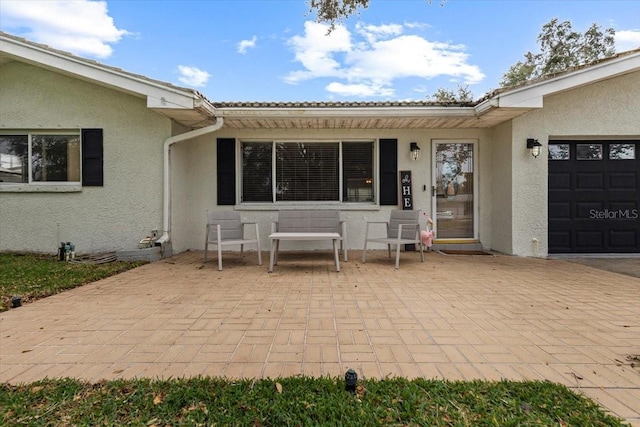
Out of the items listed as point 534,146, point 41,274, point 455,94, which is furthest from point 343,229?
point 455,94

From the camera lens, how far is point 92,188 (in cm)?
641

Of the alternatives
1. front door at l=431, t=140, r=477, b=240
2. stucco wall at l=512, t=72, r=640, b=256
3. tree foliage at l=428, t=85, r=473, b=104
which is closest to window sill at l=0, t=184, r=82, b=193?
front door at l=431, t=140, r=477, b=240

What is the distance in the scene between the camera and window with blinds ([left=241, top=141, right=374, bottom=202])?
24.6 ft

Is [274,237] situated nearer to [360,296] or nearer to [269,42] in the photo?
[360,296]

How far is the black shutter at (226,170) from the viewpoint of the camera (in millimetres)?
7277

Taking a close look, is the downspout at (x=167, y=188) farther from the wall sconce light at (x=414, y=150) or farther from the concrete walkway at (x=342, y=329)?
the wall sconce light at (x=414, y=150)

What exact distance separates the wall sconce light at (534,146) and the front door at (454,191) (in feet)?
3.96

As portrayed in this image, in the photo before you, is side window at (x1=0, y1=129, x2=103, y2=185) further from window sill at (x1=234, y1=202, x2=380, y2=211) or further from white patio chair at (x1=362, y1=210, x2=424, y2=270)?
white patio chair at (x1=362, y1=210, x2=424, y2=270)

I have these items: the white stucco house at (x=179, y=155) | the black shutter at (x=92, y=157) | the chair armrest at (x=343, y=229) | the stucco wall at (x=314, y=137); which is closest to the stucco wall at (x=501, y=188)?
the white stucco house at (x=179, y=155)

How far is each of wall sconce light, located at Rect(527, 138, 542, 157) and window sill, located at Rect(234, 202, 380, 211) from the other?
3.06 m

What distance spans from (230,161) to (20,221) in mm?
4024

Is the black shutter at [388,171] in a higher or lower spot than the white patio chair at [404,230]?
higher

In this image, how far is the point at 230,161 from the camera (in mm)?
7285

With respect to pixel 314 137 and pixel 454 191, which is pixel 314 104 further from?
pixel 454 191
